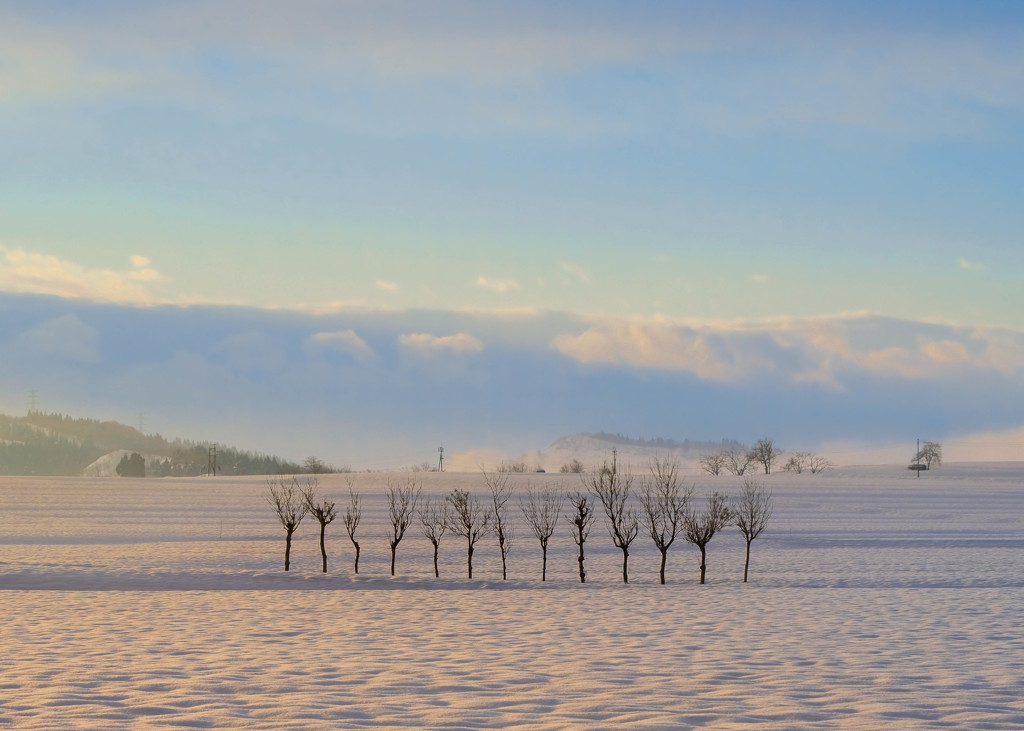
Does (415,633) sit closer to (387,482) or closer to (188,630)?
(188,630)

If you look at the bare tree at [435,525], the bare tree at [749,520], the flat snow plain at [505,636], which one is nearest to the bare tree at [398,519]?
the bare tree at [435,525]

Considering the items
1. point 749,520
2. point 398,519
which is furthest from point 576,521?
point 749,520

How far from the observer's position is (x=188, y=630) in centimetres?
1847

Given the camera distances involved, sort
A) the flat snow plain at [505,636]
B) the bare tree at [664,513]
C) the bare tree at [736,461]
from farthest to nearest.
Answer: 1. the bare tree at [736,461]
2. the bare tree at [664,513]
3. the flat snow plain at [505,636]

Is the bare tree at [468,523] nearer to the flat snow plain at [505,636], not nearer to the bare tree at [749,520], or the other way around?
the flat snow plain at [505,636]

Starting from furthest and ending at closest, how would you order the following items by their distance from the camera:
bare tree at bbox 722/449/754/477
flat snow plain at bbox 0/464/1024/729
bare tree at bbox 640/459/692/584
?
1. bare tree at bbox 722/449/754/477
2. bare tree at bbox 640/459/692/584
3. flat snow plain at bbox 0/464/1024/729

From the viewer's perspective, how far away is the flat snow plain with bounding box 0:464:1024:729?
32.2ft

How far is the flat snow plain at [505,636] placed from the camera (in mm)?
9820

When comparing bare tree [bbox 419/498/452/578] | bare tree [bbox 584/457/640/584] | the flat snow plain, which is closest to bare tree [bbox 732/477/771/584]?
the flat snow plain

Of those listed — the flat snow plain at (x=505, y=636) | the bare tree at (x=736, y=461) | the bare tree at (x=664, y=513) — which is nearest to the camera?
the flat snow plain at (x=505, y=636)

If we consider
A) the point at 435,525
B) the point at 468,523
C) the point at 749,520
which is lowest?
the point at 435,525

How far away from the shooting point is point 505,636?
58.1 feet

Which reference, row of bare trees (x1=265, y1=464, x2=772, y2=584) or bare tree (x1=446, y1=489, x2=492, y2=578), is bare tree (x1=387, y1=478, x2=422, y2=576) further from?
bare tree (x1=446, y1=489, x2=492, y2=578)

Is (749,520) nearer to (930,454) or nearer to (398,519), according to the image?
(398,519)
